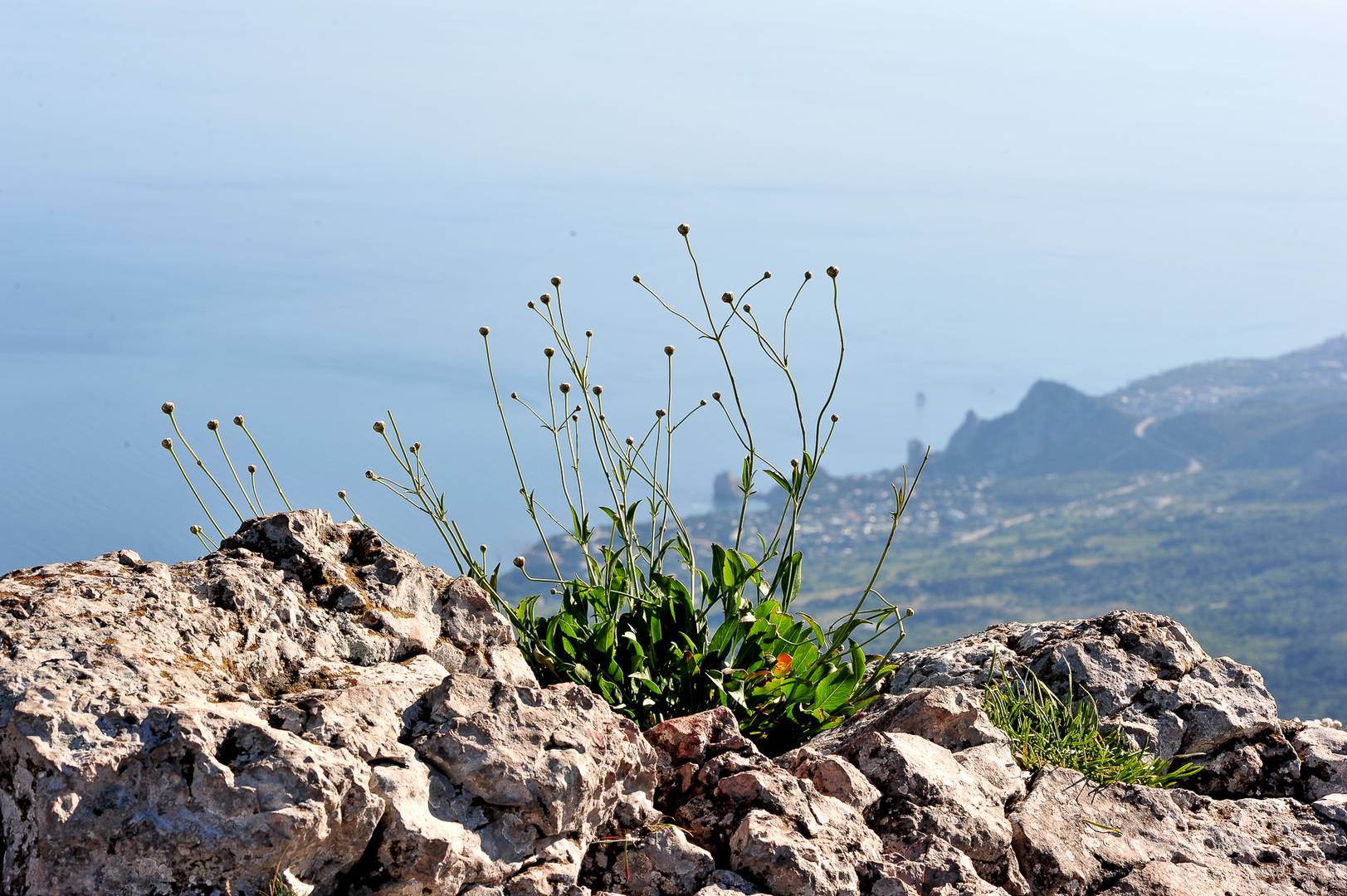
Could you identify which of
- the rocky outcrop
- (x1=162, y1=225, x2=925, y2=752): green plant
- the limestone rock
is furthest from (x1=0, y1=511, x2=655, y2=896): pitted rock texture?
the limestone rock

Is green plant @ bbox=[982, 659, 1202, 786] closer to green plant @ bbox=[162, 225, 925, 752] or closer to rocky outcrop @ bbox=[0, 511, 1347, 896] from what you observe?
rocky outcrop @ bbox=[0, 511, 1347, 896]

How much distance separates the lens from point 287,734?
329 centimetres

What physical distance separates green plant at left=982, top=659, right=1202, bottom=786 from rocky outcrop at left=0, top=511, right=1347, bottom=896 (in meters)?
0.09

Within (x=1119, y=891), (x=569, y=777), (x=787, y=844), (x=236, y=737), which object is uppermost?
(x=236, y=737)

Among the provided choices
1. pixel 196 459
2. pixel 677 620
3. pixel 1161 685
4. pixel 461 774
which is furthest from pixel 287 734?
pixel 1161 685

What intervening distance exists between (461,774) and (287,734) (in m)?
0.54

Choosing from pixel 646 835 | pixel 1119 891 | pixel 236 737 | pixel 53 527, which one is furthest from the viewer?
pixel 53 527

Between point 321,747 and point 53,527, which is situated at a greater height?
point 321,747

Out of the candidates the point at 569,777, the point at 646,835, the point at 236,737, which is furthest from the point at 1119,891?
the point at 236,737

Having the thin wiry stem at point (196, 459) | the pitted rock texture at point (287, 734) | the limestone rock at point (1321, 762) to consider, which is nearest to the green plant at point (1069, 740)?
the limestone rock at point (1321, 762)

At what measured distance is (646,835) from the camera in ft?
12.7

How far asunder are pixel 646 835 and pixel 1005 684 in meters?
2.18

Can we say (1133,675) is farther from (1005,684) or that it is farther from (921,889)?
(921,889)

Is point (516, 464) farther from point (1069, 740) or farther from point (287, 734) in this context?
point (1069, 740)
